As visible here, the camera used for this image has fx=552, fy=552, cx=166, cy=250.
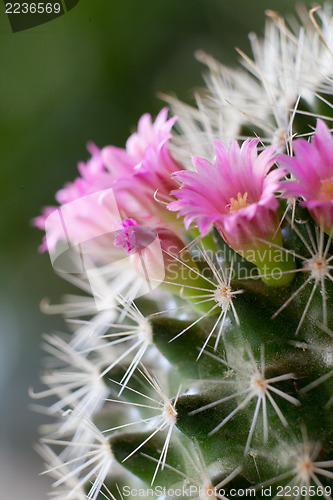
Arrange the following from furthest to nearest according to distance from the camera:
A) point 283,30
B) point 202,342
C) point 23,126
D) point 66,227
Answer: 1. point 23,126
2. point 283,30
3. point 66,227
4. point 202,342

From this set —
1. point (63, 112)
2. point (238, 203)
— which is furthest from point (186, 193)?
point (63, 112)

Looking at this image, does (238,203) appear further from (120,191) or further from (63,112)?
(63,112)

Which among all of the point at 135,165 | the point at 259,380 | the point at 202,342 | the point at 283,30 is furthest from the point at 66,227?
the point at 283,30

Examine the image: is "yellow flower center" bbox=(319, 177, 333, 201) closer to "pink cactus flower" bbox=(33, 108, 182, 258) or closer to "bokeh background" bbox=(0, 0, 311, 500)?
"pink cactus flower" bbox=(33, 108, 182, 258)

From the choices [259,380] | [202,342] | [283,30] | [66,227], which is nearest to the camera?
[259,380]

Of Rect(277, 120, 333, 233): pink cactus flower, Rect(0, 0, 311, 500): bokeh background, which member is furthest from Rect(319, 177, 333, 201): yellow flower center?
Rect(0, 0, 311, 500): bokeh background

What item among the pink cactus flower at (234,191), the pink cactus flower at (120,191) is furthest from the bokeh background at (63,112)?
the pink cactus flower at (234,191)

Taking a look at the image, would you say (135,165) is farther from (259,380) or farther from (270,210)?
(259,380)
